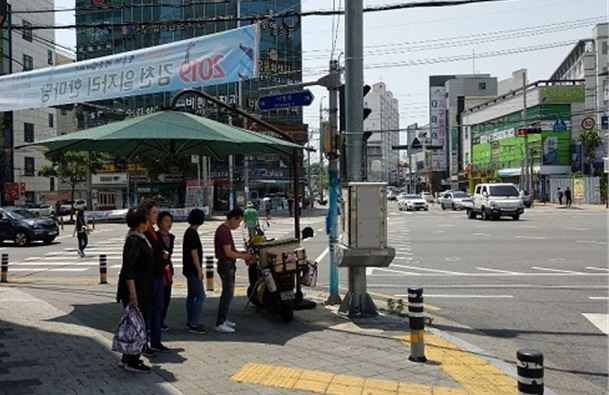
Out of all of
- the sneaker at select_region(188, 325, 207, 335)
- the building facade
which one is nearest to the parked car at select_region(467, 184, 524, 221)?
the building facade

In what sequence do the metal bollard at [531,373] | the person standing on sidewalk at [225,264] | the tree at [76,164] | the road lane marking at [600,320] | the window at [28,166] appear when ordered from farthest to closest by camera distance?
the window at [28,166], the tree at [76,164], the road lane marking at [600,320], the person standing on sidewalk at [225,264], the metal bollard at [531,373]

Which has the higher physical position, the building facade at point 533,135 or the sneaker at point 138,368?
the building facade at point 533,135

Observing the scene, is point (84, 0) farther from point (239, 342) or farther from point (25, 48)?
point (239, 342)

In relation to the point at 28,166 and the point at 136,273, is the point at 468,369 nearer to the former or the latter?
the point at 136,273

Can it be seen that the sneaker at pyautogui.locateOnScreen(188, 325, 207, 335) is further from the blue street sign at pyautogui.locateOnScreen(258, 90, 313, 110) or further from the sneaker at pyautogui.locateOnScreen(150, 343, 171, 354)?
the blue street sign at pyautogui.locateOnScreen(258, 90, 313, 110)

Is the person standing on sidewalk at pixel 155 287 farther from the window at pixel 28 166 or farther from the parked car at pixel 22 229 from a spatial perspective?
the window at pixel 28 166

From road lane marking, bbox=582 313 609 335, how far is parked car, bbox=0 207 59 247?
2099 centimetres

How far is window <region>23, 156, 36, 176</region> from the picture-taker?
188 feet

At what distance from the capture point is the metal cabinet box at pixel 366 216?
855cm

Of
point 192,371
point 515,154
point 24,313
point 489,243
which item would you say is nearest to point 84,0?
point 515,154

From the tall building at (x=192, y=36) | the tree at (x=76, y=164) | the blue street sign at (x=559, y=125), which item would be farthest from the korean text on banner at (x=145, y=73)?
the blue street sign at (x=559, y=125)

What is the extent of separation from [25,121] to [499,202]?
44.5 metres

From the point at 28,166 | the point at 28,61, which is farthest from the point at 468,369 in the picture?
the point at 28,61

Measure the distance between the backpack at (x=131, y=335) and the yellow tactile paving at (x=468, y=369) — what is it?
3.15m
